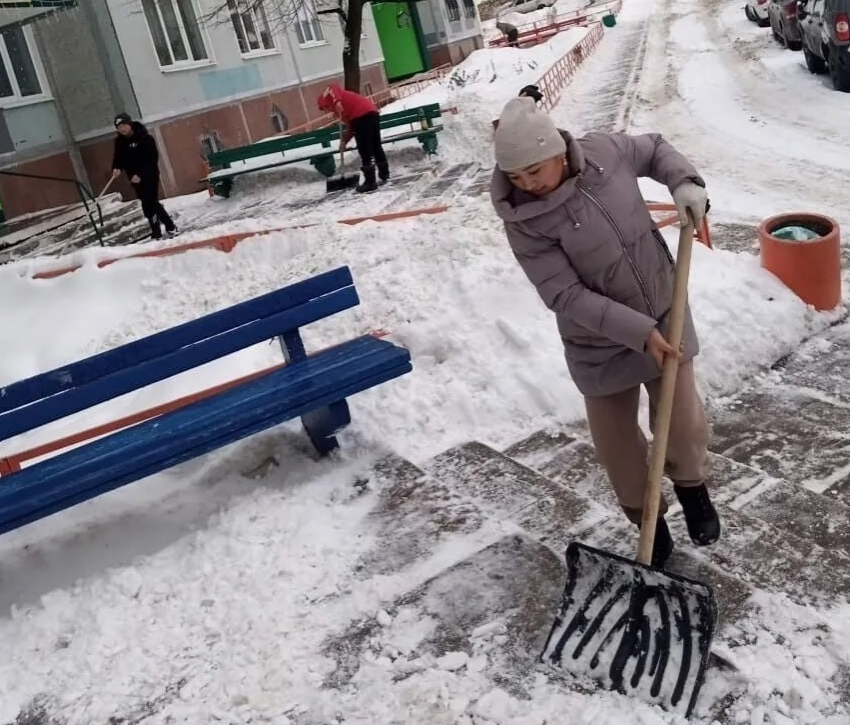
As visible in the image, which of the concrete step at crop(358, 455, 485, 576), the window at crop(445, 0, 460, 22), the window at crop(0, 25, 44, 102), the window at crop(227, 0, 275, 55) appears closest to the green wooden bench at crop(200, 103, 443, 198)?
the window at crop(0, 25, 44, 102)

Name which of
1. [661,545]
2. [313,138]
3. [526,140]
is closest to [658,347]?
[526,140]

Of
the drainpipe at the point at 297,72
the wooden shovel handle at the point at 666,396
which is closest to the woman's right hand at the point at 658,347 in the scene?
the wooden shovel handle at the point at 666,396

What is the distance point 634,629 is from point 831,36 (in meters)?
10.6

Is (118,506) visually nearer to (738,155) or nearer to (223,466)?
(223,466)

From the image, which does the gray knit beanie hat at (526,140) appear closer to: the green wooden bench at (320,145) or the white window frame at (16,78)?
the green wooden bench at (320,145)

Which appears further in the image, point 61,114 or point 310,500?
point 61,114

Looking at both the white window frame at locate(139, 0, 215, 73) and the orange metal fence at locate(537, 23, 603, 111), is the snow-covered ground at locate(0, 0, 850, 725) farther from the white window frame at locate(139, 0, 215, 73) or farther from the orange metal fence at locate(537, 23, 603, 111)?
the white window frame at locate(139, 0, 215, 73)

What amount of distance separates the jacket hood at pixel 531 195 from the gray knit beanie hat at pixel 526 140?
85 mm

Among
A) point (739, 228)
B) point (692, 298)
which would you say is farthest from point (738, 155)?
point (692, 298)

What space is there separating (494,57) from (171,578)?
26.7 meters

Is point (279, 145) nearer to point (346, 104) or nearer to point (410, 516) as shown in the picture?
point (346, 104)

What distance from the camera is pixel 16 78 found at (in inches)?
583

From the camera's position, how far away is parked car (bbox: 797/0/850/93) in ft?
34.2

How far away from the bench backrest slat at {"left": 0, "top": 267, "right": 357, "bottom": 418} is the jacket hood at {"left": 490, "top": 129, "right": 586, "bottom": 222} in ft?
5.72
